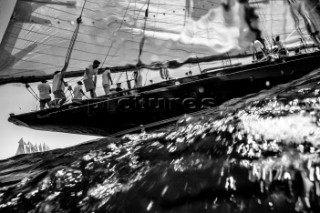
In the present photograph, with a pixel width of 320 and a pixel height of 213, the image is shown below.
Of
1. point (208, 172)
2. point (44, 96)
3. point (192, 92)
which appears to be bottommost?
point (208, 172)

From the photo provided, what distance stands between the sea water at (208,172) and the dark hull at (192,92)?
3.46 metres

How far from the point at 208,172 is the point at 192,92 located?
440 centimetres

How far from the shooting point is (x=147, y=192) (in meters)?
2.12

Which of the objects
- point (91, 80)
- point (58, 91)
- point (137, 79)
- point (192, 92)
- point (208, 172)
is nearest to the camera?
point (208, 172)

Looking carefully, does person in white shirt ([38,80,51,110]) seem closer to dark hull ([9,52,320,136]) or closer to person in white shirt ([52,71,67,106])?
person in white shirt ([52,71,67,106])

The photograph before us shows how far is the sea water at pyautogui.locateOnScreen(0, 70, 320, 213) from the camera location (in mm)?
1801

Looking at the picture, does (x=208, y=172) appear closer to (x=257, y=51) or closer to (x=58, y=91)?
(x=58, y=91)

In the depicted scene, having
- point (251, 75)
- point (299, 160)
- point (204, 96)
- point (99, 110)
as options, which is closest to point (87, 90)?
point (99, 110)

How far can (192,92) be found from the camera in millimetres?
6438

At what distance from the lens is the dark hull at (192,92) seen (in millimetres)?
6402

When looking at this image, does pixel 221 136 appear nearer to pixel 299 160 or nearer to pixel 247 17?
pixel 299 160

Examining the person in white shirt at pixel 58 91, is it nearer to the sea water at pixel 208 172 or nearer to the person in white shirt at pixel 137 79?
the person in white shirt at pixel 137 79

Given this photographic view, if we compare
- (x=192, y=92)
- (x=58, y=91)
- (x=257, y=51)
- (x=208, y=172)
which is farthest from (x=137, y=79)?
(x=208, y=172)

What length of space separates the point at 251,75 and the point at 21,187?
187 inches
